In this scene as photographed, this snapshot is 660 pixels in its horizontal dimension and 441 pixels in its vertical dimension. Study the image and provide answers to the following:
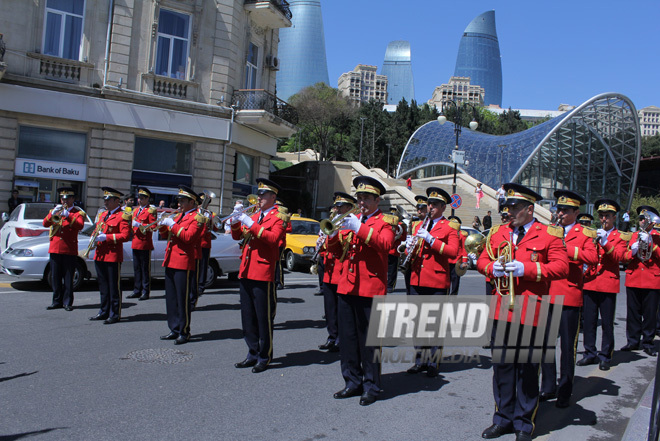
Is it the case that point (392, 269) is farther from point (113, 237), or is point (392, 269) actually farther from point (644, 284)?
point (113, 237)

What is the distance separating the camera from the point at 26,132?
20016 mm

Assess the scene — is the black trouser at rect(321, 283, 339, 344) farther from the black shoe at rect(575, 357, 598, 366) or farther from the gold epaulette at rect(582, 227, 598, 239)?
the black shoe at rect(575, 357, 598, 366)

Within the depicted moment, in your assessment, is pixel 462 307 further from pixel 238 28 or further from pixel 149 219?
pixel 238 28

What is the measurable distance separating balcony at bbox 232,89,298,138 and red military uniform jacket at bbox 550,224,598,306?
1877 cm

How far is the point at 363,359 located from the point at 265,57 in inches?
944

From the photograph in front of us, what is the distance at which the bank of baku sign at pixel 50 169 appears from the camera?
19.8 m

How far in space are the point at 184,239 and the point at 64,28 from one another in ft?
56.2

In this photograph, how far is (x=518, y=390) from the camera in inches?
179

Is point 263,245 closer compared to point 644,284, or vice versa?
point 263,245

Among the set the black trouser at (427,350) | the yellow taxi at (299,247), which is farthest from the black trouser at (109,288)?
the yellow taxi at (299,247)

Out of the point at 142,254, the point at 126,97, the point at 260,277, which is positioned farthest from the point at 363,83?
the point at 260,277

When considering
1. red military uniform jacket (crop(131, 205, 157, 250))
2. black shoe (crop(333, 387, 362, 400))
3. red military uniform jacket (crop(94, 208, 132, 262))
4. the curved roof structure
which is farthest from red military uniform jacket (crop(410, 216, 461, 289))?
the curved roof structure

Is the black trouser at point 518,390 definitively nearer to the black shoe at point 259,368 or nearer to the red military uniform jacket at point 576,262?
the red military uniform jacket at point 576,262

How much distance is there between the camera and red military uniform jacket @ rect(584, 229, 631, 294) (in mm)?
7227
